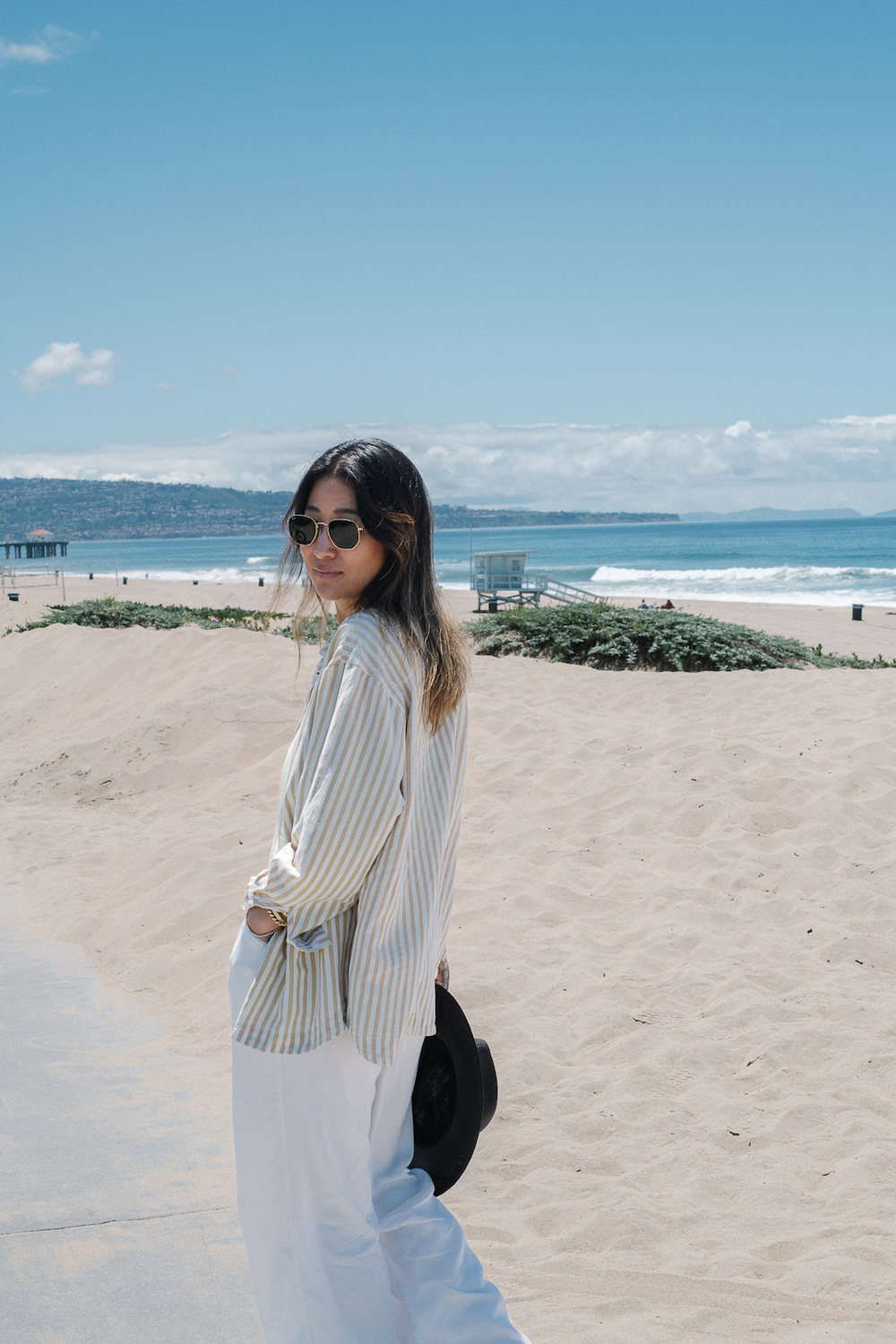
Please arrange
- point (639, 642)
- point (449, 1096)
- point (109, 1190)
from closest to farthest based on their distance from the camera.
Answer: point (449, 1096)
point (109, 1190)
point (639, 642)

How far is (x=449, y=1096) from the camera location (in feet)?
6.26

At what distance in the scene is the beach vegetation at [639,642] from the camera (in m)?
9.84

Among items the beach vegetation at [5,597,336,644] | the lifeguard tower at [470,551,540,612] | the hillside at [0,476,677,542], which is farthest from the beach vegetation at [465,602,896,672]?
the hillside at [0,476,677,542]

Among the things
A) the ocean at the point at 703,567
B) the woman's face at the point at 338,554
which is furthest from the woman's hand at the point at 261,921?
the ocean at the point at 703,567

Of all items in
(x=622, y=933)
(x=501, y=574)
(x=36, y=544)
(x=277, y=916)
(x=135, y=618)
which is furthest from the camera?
(x=36, y=544)

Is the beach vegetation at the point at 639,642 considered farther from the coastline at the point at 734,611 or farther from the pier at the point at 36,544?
the pier at the point at 36,544

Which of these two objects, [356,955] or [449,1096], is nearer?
[356,955]

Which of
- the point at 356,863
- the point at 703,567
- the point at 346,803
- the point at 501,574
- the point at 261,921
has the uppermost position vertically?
the point at 703,567

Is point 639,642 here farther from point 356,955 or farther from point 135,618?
point 356,955

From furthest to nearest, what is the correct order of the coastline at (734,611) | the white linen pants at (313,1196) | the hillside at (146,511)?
the hillside at (146,511), the coastline at (734,611), the white linen pants at (313,1196)

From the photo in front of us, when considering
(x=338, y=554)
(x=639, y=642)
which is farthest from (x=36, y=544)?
(x=338, y=554)

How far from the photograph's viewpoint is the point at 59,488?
177 metres

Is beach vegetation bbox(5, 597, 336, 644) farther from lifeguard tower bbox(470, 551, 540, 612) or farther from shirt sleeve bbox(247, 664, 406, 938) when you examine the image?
lifeguard tower bbox(470, 551, 540, 612)

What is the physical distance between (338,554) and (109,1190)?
6.77 ft
